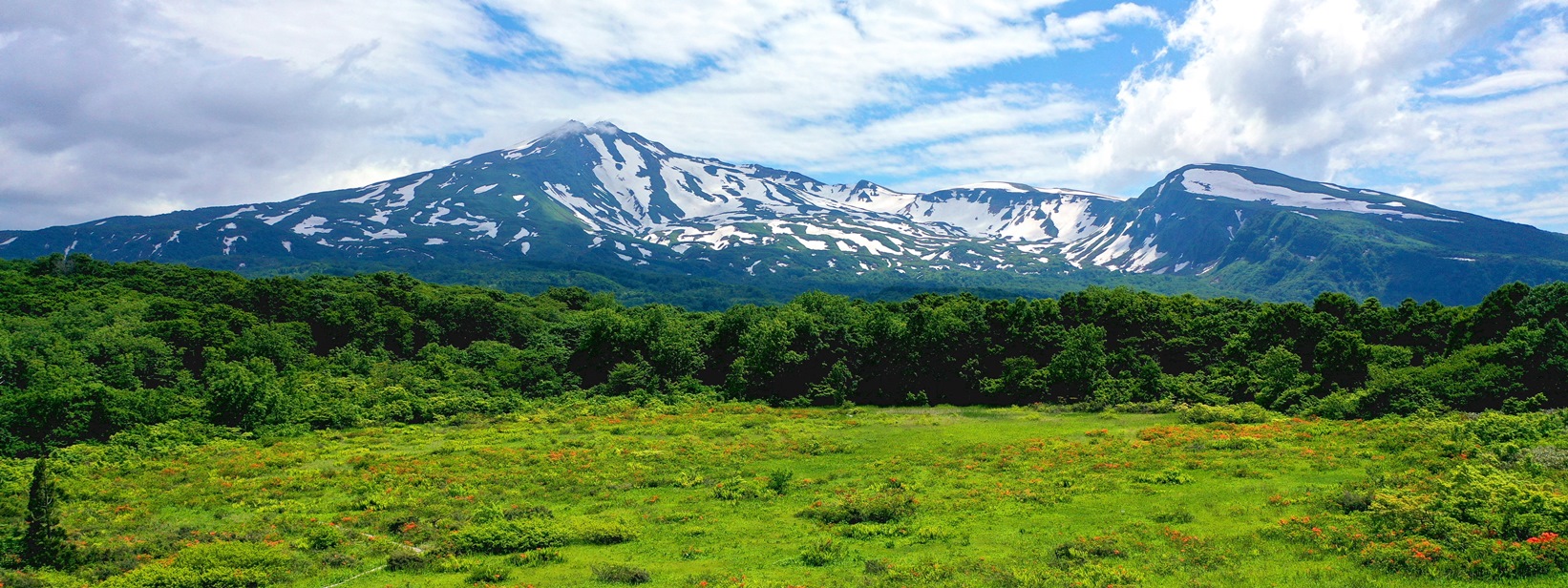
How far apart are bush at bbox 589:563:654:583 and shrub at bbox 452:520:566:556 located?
169 inches

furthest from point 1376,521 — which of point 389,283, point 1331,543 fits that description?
point 389,283

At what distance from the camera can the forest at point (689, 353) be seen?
167 feet

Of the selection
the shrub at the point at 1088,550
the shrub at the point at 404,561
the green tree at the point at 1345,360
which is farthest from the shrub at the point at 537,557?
the green tree at the point at 1345,360

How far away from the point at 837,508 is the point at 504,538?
11.9 metres

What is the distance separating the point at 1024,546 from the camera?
2527cm

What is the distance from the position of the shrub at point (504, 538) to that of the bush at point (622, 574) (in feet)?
14.1

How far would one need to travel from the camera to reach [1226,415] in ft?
176

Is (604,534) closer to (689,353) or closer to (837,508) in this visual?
(837,508)

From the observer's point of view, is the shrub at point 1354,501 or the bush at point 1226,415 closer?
the shrub at point 1354,501

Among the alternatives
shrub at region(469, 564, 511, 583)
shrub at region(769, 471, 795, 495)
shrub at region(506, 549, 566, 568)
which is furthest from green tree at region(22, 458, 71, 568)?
shrub at region(769, 471, 795, 495)

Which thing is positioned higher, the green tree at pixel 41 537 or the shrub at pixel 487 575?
the green tree at pixel 41 537

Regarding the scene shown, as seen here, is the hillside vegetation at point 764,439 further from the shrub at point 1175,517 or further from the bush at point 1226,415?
the bush at point 1226,415

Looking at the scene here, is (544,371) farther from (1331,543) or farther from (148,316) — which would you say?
(1331,543)

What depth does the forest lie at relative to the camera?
50.9 meters
